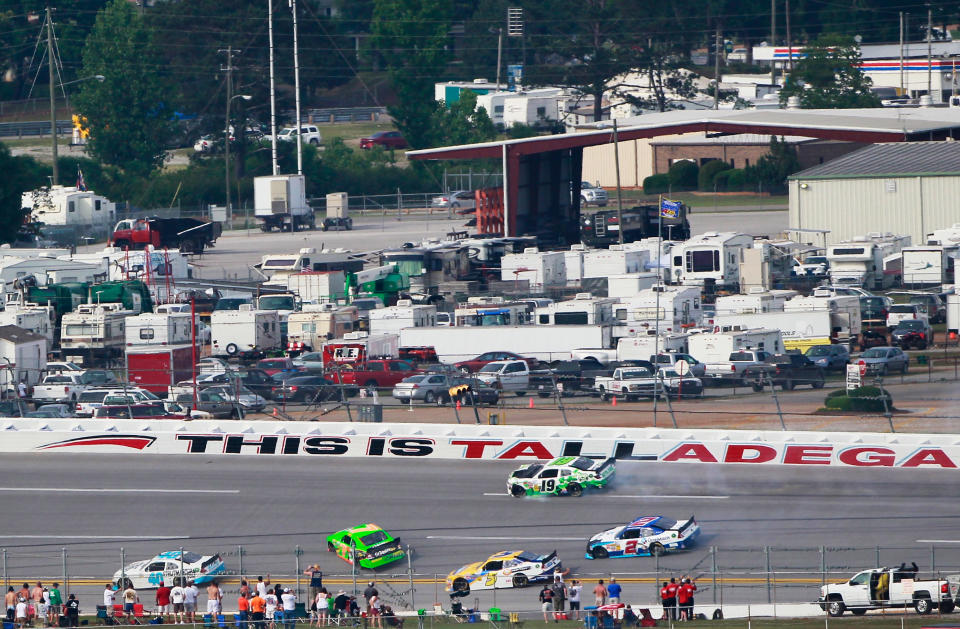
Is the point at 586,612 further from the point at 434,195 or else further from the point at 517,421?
the point at 434,195

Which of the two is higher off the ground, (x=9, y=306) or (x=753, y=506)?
(x=9, y=306)

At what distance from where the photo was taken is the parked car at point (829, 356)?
135 ft

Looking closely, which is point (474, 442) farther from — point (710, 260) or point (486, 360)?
point (710, 260)

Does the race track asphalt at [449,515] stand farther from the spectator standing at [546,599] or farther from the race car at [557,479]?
the spectator standing at [546,599]

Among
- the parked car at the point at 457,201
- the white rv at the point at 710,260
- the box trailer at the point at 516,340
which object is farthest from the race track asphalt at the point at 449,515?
the parked car at the point at 457,201

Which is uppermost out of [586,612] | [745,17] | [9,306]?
[745,17]

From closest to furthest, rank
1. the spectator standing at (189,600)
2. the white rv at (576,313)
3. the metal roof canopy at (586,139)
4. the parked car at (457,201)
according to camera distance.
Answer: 1. the spectator standing at (189,600)
2. the white rv at (576,313)
3. the metal roof canopy at (586,139)
4. the parked car at (457,201)

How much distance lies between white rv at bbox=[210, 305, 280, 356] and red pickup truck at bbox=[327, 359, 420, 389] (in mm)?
6667

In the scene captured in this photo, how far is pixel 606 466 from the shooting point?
1219 inches

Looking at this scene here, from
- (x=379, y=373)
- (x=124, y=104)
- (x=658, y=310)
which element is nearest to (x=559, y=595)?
(x=379, y=373)

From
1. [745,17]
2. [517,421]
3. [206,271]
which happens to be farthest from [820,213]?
[745,17]

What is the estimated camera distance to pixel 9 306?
164 feet

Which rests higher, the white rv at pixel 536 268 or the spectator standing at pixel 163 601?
the white rv at pixel 536 268

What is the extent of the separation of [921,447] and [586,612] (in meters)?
11.5
